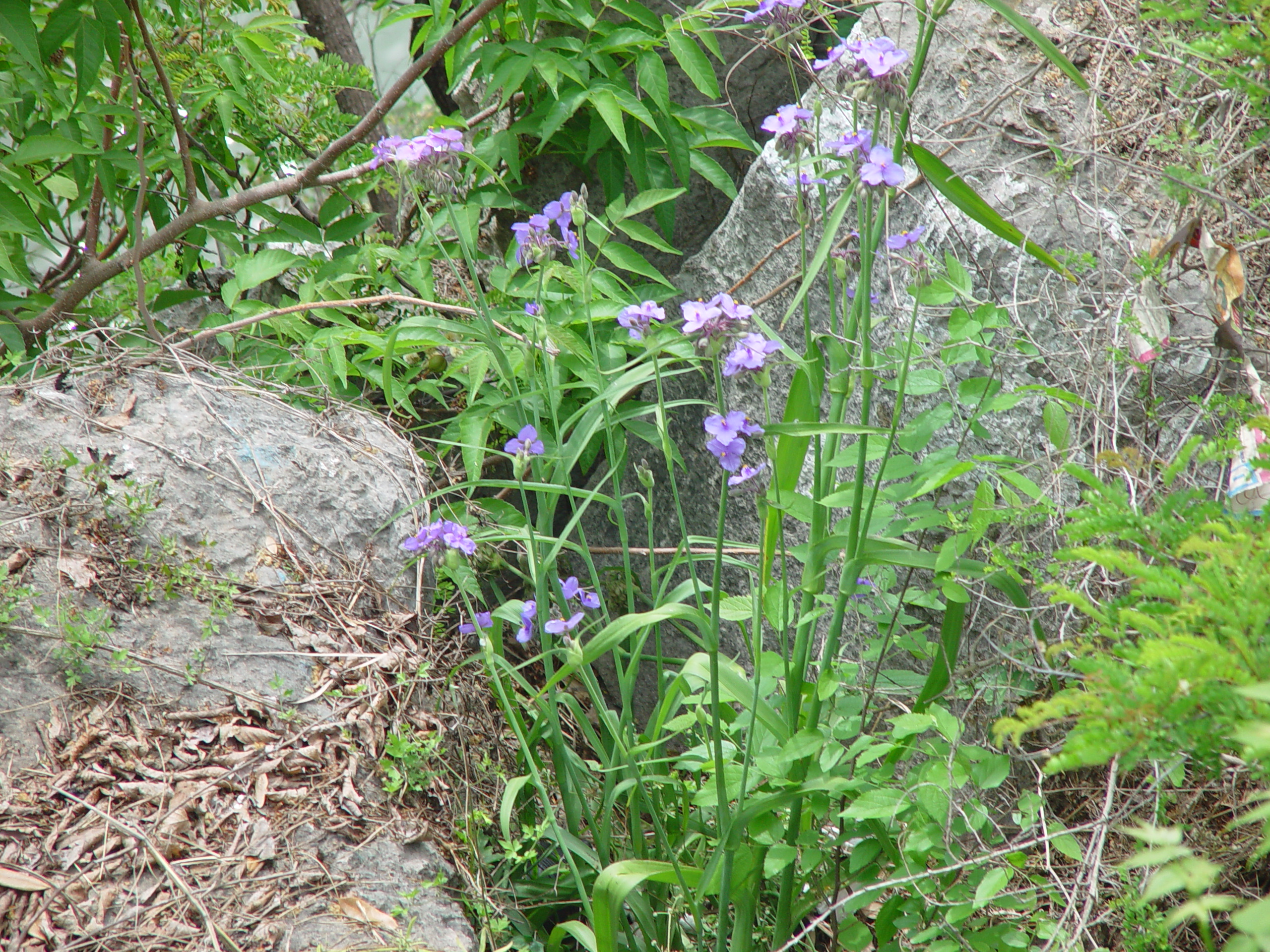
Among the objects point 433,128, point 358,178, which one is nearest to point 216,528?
point 433,128

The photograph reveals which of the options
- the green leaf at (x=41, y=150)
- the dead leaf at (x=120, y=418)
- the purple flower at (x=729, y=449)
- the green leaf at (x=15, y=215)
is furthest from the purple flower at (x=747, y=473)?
the green leaf at (x=41, y=150)

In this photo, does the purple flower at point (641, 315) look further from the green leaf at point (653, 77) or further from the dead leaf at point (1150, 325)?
the green leaf at point (653, 77)

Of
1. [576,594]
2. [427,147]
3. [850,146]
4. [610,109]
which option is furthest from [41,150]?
[850,146]

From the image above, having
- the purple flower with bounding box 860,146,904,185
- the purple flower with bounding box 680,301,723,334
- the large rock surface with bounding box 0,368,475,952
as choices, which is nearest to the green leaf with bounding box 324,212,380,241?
the large rock surface with bounding box 0,368,475,952

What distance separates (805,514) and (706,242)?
4.09 ft

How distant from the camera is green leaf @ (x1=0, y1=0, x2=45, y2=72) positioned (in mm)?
1562

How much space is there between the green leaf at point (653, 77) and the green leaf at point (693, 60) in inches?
1.9

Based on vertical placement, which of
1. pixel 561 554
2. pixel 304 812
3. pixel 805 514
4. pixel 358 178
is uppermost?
pixel 358 178

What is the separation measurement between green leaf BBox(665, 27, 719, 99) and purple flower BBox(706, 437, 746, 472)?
1.18m

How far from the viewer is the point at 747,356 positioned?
3.79 feet

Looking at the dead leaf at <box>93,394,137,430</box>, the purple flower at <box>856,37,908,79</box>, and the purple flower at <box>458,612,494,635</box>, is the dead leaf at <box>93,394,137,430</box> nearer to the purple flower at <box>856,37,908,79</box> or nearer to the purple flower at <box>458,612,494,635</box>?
the purple flower at <box>458,612,494,635</box>

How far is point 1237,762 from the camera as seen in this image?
99 cm

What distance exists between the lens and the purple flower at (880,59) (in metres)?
1.12

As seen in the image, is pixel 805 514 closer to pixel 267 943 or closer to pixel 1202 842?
pixel 1202 842
